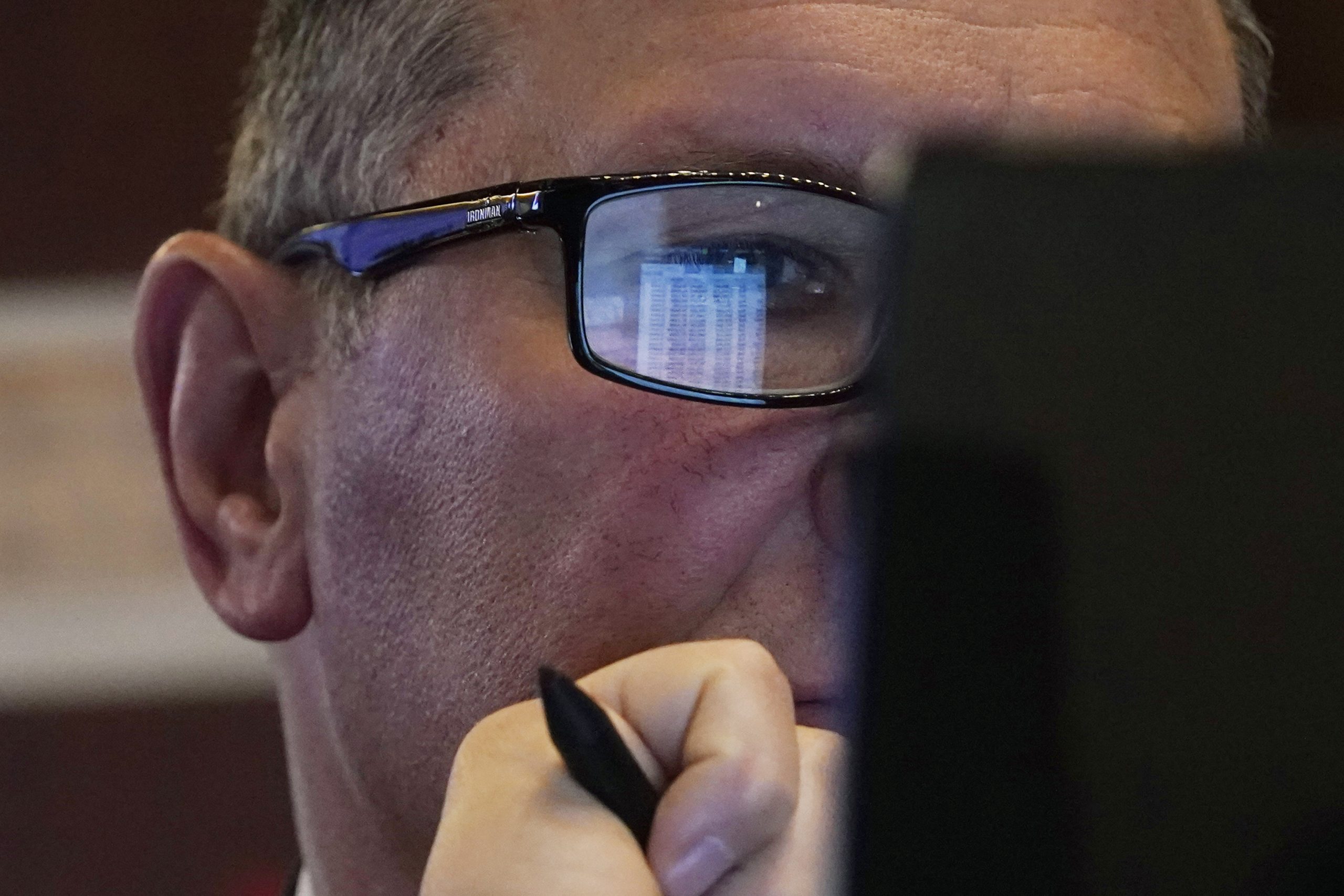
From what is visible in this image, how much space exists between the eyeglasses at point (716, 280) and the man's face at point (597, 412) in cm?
2

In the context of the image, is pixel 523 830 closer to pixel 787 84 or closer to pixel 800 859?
pixel 800 859

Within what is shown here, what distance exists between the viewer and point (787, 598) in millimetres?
925

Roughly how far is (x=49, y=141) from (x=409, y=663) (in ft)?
4.75

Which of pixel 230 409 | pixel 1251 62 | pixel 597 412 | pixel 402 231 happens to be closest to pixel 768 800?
pixel 597 412

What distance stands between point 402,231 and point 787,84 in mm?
315

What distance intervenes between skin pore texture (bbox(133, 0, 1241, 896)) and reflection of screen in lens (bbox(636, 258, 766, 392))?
26mm

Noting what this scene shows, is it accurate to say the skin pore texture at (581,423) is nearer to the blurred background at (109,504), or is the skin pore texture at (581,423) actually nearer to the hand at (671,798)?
the hand at (671,798)

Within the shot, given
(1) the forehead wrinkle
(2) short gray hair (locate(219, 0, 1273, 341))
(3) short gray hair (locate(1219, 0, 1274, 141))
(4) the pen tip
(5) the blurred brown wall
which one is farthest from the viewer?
(5) the blurred brown wall

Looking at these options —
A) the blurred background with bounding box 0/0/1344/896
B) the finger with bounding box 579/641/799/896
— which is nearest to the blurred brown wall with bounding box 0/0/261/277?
the blurred background with bounding box 0/0/1344/896

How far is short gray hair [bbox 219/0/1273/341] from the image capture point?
1.14m

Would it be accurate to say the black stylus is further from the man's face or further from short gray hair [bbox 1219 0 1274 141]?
short gray hair [bbox 1219 0 1274 141]

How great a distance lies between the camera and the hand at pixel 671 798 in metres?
0.62

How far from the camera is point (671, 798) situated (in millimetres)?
647

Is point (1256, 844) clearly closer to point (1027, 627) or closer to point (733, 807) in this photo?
point (1027, 627)
